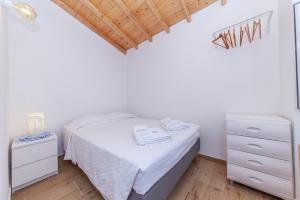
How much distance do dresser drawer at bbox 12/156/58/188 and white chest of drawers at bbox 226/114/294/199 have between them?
2337 mm

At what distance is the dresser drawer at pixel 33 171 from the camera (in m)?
1.57

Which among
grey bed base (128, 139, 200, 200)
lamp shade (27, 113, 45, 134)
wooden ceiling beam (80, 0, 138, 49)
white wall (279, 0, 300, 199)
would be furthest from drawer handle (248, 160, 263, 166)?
wooden ceiling beam (80, 0, 138, 49)

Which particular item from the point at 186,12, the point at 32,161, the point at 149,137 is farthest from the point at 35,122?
the point at 186,12

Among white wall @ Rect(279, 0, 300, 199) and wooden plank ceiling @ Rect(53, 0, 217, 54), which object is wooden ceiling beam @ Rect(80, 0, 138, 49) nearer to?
wooden plank ceiling @ Rect(53, 0, 217, 54)

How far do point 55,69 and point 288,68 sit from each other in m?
3.26

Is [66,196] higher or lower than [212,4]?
lower

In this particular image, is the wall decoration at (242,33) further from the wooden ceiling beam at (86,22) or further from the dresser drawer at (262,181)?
the wooden ceiling beam at (86,22)

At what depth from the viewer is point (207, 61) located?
7.41ft

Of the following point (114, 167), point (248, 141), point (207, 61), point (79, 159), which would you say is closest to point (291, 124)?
point (248, 141)

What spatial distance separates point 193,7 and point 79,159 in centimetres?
291

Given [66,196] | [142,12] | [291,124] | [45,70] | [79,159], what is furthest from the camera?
[142,12]

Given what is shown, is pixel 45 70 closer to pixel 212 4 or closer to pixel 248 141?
pixel 212 4

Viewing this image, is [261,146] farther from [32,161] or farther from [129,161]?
[32,161]

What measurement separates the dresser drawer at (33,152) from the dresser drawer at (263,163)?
2.34m
